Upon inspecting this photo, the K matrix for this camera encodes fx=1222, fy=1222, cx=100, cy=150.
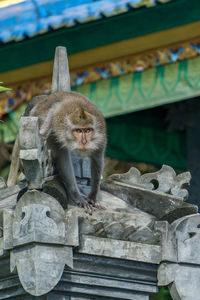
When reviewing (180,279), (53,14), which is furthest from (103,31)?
(180,279)

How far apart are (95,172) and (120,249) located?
1.22 m

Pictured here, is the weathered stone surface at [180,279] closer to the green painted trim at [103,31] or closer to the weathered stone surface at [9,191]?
the weathered stone surface at [9,191]

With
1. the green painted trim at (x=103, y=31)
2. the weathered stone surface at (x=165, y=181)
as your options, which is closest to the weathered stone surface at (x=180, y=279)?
the weathered stone surface at (x=165, y=181)

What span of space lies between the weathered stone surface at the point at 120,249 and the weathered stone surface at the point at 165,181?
0.77 m

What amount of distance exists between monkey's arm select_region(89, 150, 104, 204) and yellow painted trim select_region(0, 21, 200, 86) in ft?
16.4

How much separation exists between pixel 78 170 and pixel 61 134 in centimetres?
31

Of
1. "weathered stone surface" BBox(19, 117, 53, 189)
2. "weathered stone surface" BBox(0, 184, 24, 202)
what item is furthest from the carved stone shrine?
"weathered stone surface" BBox(0, 184, 24, 202)

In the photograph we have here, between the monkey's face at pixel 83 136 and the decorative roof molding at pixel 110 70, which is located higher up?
the decorative roof molding at pixel 110 70

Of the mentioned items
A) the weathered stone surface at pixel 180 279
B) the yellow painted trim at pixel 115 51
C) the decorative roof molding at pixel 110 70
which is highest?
the yellow painted trim at pixel 115 51

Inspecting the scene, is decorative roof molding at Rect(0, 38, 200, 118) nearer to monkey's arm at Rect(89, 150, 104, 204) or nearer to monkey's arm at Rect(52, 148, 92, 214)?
monkey's arm at Rect(89, 150, 104, 204)

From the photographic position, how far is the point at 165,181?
8656 millimetres

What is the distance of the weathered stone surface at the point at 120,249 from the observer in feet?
25.2

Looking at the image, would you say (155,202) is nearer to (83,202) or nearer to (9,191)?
(83,202)

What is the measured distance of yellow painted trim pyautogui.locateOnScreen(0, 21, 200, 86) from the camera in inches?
559
